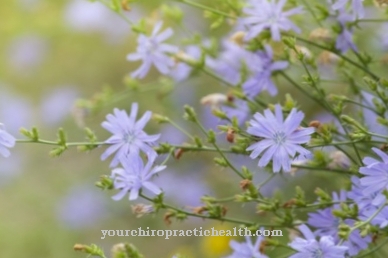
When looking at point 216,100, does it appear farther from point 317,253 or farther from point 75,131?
point 75,131

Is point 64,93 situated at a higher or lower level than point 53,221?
higher

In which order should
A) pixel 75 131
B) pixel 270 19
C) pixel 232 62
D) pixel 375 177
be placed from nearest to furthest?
1. pixel 375 177
2. pixel 270 19
3. pixel 232 62
4. pixel 75 131

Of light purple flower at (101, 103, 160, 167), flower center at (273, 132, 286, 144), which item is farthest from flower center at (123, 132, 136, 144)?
flower center at (273, 132, 286, 144)

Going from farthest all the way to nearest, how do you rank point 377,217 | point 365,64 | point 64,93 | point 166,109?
1. point 64,93
2. point 166,109
3. point 365,64
4. point 377,217

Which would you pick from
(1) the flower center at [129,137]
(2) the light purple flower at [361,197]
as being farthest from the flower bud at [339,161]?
(1) the flower center at [129,137]

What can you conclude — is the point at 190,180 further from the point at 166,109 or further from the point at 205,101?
the point at 205,101

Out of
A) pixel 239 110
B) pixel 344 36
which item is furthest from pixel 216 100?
pixel 344 36

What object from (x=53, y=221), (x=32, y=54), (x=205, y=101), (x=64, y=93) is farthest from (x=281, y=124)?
(x=32, y=54)

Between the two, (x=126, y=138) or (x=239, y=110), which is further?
(x=239, y=110)
